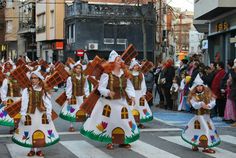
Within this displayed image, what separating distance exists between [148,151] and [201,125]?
1.16m

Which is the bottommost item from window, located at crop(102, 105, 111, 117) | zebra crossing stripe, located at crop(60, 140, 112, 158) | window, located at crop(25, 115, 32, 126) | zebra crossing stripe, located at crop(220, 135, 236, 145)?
zebra crossing stripe, located at crop(220, 135, 236, 145)

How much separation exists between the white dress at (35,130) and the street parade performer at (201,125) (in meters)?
2.70

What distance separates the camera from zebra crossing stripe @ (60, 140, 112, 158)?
10109 millimetres

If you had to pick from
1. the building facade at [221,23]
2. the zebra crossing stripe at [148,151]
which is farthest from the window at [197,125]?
the building facade at [221,23]

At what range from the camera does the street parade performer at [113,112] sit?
1061 cm

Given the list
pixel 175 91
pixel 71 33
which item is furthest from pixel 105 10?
pixel 175 91

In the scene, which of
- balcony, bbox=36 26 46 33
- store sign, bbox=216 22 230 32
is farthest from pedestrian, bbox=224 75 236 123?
balcony, bbox=36 26 46 33

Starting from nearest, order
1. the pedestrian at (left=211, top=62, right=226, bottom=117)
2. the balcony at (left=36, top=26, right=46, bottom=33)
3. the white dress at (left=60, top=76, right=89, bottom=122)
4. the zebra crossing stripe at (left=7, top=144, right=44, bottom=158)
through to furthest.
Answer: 1. the zebra crossing stripe at (left=7, top=144, right=44, bottom=158)
2. the white dress at (left=60, top=76, right=89, bottom=122)
3. the pedestrian at (left=211, top=62, right=226, bottom=117)
4. the balcony at (left=36, top=26, right=46, bottom=33)

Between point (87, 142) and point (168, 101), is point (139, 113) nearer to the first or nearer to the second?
point (87, 142)

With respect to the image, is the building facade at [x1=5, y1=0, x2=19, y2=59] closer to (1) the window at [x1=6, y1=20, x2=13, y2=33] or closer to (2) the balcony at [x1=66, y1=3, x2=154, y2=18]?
(1) the window at [x1=6, y1=20, x2=13, y2=33]

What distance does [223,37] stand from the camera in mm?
27484

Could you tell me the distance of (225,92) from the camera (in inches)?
637

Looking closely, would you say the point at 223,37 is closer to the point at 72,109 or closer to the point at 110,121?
the point at 72,109

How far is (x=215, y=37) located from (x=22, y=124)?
845 inches
